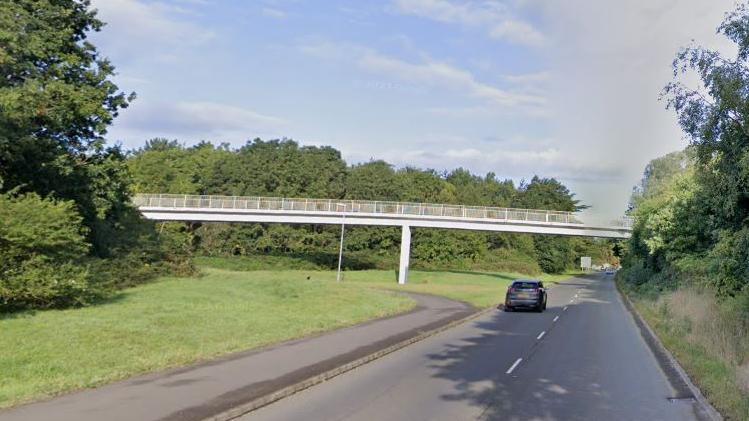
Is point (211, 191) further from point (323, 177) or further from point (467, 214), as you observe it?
point (467, 214)

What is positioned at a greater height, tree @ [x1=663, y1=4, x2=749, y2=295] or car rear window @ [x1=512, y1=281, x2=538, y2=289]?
tree @ [x1=663, y1=4, x2=749, y2=295]

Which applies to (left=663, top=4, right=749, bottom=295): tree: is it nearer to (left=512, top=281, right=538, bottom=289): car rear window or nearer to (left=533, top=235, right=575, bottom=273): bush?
(left=512, top=281, right=538, bottom=289): car rear window

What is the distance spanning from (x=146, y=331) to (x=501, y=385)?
9.21 m

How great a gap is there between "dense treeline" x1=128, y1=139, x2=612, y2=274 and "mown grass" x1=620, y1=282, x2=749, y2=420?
71298 millimetres

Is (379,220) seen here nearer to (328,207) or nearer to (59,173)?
(328,207)

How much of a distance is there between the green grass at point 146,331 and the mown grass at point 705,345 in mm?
9308

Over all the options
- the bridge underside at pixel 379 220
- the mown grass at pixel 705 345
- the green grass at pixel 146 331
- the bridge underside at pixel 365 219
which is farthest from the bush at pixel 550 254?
the green grass at pixel 146 331

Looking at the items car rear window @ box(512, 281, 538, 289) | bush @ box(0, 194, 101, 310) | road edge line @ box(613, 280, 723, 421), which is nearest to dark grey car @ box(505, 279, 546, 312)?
car rear window @ box(512, 281, 538, 289)

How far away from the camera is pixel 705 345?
50.6 feet

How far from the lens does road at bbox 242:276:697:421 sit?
934 centimetres

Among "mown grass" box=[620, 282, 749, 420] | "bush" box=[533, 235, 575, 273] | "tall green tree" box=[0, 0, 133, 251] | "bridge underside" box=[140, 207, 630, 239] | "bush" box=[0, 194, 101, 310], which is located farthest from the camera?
"bush" box=[533, 235, 575, 273]

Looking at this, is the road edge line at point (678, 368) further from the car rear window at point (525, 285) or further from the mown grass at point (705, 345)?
the car rear window at point (525, 285)

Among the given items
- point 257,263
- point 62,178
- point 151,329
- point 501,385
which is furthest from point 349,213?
point 501,385

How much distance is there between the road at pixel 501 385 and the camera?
30.6ft
